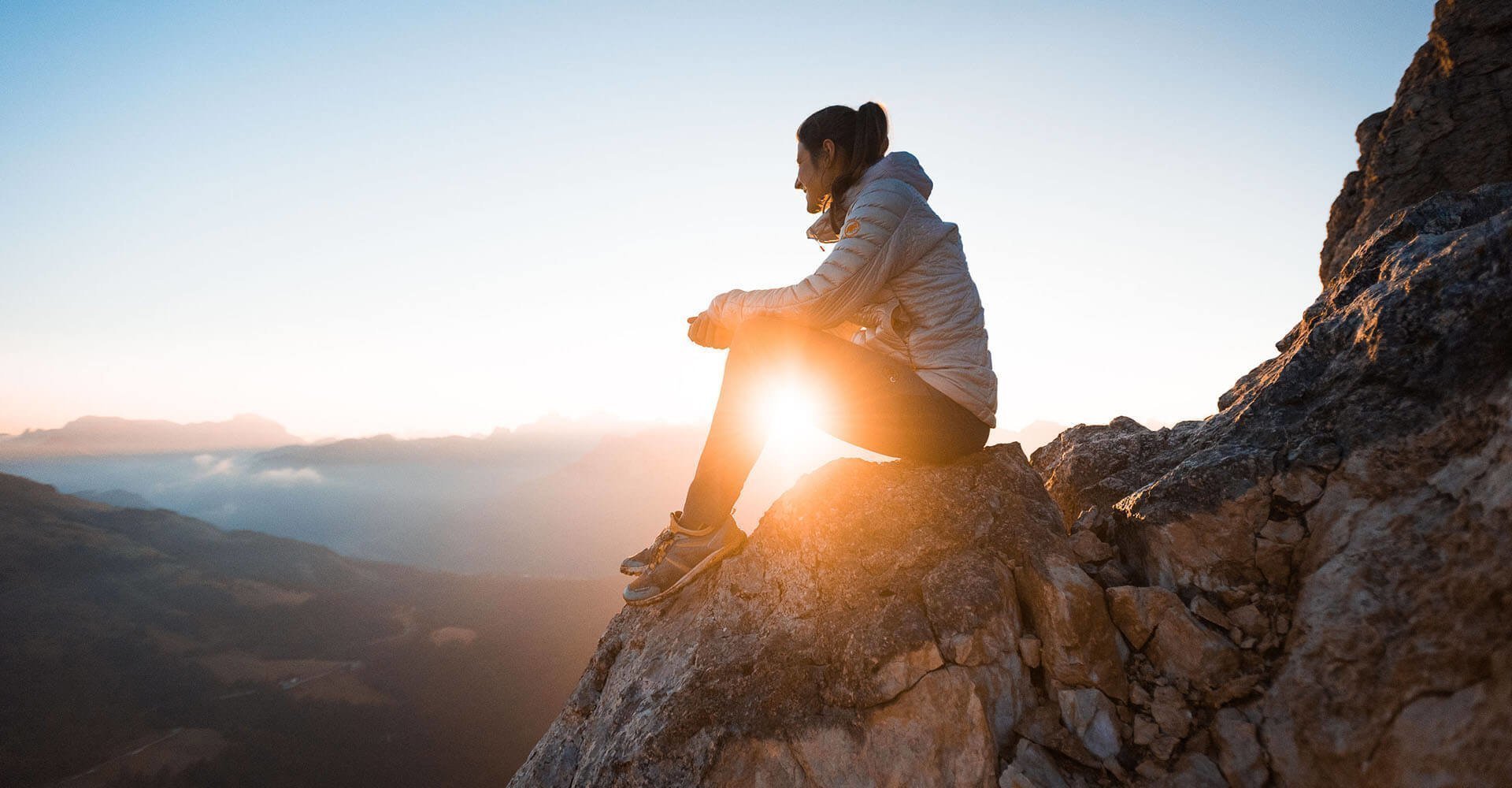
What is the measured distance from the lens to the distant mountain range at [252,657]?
34.9 metres

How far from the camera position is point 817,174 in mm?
3510

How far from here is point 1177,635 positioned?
2.52 meters

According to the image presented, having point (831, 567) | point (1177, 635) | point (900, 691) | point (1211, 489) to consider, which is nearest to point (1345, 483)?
point (1211, 489)

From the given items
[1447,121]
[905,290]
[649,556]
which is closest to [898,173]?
[905,290]

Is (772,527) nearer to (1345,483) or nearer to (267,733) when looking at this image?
(1345,483)

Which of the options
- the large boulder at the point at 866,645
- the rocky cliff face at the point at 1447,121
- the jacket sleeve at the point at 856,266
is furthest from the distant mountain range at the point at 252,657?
the rocky cliff face at the point at 1447,121

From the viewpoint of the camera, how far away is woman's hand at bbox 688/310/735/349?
11.5 feet

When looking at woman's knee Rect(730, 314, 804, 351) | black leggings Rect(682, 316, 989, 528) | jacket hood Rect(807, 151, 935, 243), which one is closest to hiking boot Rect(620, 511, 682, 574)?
black leggings Rect(682, 316, 989, 528)

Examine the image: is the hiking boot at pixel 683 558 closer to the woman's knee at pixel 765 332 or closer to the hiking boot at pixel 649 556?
the hiking boot at pixel 649 556

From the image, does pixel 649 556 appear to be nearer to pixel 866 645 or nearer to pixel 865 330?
pixel 866 645

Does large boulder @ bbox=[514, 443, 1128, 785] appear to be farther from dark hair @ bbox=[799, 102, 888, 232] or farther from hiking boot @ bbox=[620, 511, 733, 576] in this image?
dark hair @ bbox=[799, 102, 888, 232]

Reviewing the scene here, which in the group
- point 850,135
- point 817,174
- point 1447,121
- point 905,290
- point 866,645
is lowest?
point 866,645

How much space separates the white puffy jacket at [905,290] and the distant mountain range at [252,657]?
41318mm

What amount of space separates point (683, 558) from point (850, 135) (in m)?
2.83
